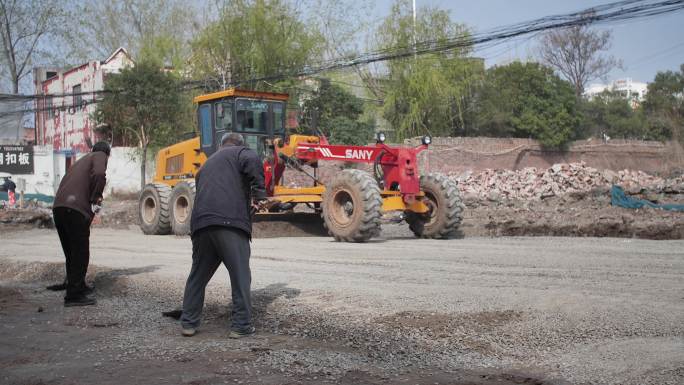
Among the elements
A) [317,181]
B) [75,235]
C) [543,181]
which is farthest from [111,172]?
[75,235]

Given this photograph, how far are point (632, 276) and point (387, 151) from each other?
22.5ft

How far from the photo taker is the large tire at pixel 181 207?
16.8m

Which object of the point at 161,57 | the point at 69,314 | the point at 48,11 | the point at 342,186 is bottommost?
the point at 69,314

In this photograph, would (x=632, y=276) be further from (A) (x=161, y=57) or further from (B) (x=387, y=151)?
(A) (x=161, y=57)

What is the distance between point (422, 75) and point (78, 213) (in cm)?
3231

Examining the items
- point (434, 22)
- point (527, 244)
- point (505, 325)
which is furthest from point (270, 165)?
point (434, 22)

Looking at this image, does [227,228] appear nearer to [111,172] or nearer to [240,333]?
[240,333]

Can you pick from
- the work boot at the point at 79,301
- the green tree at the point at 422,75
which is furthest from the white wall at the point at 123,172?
the work boot at the point at 79,301

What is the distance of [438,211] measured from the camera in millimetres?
14656

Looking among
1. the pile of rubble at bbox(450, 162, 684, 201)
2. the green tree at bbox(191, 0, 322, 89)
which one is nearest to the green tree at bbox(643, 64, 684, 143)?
the pile of rubble at bbox(450, 162, 684, 201)

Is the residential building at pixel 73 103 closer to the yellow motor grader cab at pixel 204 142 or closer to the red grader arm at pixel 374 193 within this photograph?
the yellow motor grader cab at pixel 204 142

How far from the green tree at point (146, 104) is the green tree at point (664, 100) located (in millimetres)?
33614

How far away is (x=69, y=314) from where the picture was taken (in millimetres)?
7602

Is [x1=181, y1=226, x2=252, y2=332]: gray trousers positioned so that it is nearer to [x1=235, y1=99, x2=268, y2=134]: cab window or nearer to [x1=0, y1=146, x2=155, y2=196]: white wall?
[x1=235, y1=99, x2=268, y2=134]: cab window
